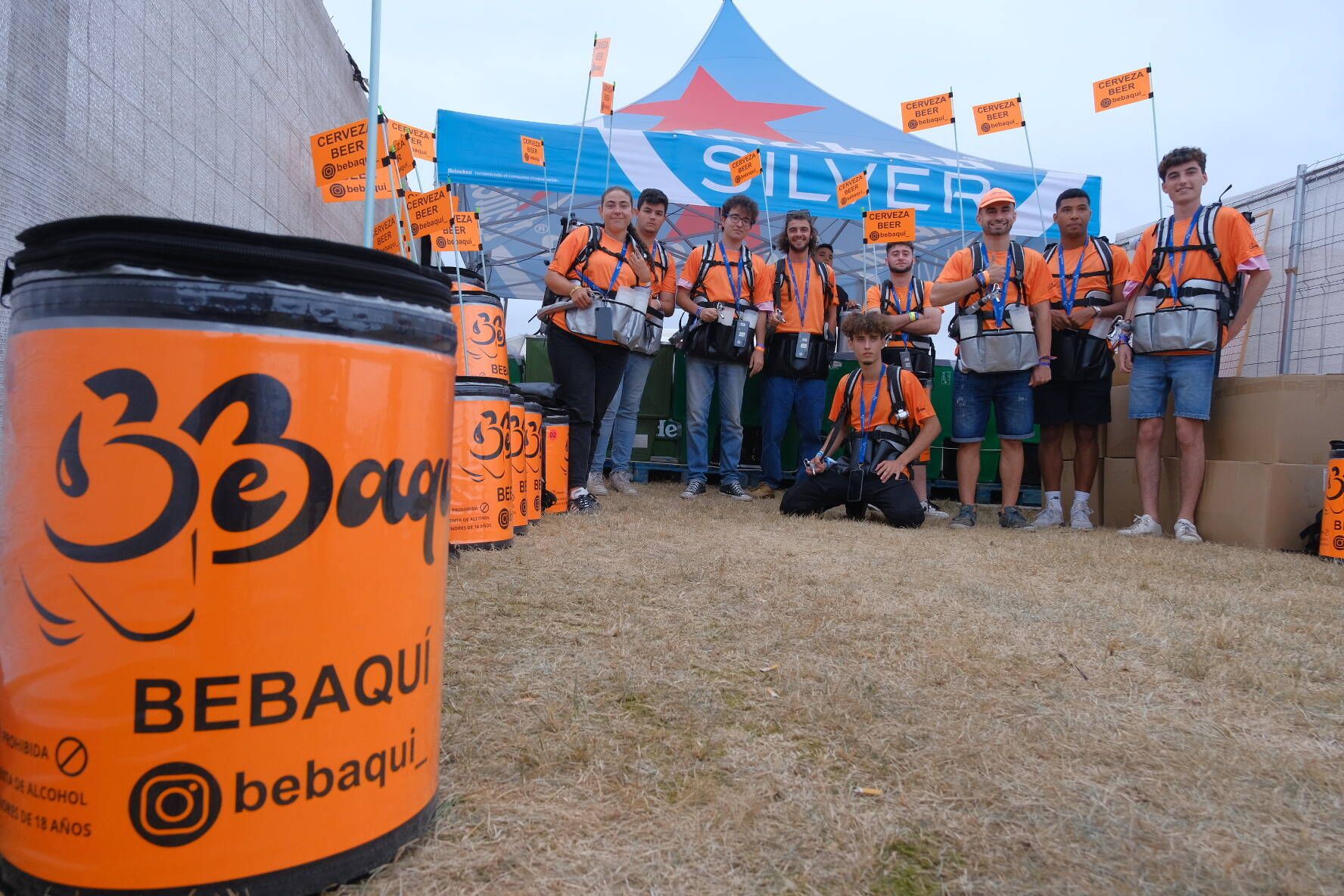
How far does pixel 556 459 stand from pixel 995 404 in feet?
8.33

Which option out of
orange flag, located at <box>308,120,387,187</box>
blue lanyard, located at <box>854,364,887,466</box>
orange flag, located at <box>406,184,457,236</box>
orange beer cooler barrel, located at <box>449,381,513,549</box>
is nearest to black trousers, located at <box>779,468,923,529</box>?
blue lanyard, located at <box>854,364,887,466</box>

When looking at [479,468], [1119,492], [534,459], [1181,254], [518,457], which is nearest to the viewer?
[479,468]

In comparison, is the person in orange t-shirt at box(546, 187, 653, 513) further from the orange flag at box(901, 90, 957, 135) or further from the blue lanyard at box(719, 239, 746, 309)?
the orange flag at box(901, 90, 957, 135)

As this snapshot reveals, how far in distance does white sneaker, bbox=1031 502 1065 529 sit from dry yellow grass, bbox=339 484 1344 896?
196cm

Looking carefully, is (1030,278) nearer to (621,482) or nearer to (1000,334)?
(1000,334)

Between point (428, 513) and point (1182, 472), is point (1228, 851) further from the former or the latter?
point (1182, 472)

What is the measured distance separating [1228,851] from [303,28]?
17.5ft

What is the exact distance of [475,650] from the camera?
75.9 inches

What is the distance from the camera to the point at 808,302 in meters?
5.55

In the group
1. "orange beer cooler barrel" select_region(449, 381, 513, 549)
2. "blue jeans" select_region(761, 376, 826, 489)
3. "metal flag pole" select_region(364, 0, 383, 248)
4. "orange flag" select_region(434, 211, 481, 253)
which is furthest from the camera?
"blue jeans" select_region(761, 376, 826, 489)

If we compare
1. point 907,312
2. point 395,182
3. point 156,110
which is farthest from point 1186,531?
point 156,110

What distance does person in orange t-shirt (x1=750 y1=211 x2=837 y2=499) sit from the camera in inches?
218

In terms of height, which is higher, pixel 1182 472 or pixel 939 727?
pixel 1182 472

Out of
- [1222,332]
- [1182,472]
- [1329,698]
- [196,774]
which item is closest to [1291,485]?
[1182,472]
